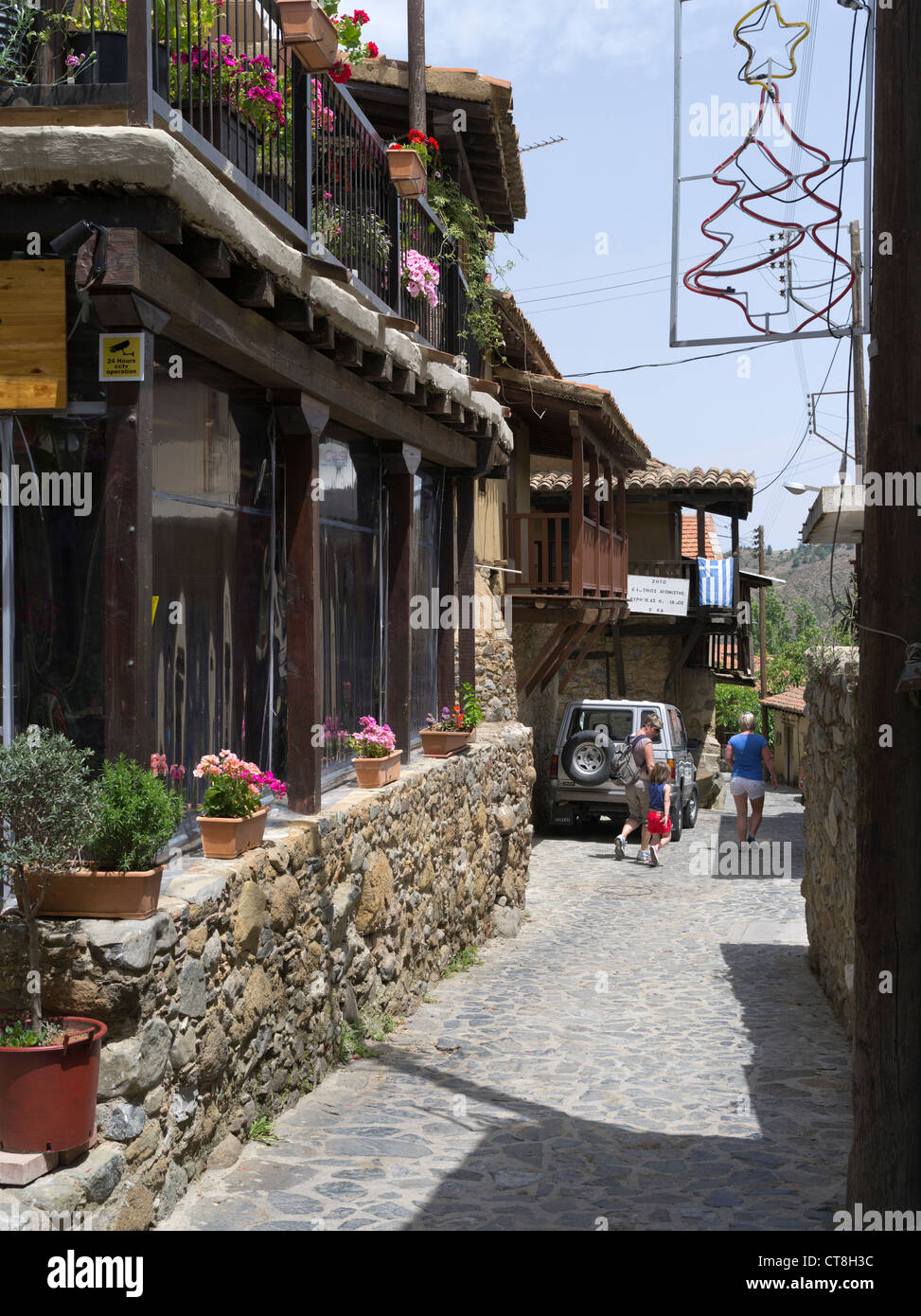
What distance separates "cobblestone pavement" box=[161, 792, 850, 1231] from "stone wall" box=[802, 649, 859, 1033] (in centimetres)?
32

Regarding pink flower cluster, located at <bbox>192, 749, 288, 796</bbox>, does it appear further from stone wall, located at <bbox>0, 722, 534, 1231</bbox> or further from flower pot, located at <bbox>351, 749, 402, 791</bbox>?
flower pot, located at <bbox>351, 749, 402, 791</bbox>

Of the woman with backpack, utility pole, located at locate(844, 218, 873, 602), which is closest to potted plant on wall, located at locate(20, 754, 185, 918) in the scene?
utility pole, located at locate(844, 218, 873, 602)

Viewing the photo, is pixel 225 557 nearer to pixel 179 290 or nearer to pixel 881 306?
pixel 179 290

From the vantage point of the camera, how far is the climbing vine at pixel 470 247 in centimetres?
996

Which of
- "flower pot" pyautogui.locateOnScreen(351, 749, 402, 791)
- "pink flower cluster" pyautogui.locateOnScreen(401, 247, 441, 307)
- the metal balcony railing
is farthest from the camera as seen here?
"pink flower cluster" pyautogui.locateOnScreen(401, 247, 441, 307)

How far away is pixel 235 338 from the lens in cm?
521

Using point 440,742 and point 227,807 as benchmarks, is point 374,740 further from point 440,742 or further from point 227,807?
point 227,807

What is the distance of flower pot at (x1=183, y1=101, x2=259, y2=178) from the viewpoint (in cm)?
591

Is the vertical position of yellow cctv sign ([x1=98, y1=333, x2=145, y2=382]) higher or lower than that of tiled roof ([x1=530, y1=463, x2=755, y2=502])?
lower

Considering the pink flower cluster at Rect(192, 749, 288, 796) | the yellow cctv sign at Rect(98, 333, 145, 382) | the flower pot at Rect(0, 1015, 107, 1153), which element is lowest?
the flower pot at Rect(0, 1015, 107, 1153)

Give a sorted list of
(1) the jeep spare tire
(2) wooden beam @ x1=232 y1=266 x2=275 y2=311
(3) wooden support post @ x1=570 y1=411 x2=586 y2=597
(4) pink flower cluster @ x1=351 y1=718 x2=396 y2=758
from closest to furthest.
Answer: (2) wooden beam @ x1=232 y1=266 x2=275 y2=311
(4) pink flower cluster @ x1=351 y1=718 x2=396 y2=758
(3) wooden support post @ x1=570 y1=411 x2=586 y2=597
(1) the jeep spare tire

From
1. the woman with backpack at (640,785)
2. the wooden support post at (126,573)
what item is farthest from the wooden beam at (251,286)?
the woman with backpack at (640,785)

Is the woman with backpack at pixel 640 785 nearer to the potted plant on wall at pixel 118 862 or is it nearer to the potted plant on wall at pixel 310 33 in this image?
the potted plant on wall at pixel 310 33

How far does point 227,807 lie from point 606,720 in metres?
12.9
